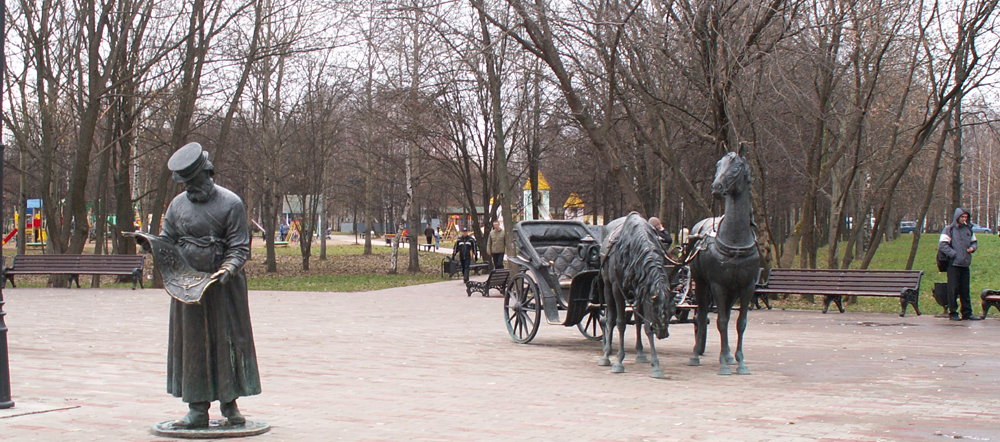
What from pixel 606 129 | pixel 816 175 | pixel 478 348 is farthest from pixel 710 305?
pixel 816 175

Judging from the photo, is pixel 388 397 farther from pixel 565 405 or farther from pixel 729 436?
pixel 729 436

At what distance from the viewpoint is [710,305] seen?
1095 cm

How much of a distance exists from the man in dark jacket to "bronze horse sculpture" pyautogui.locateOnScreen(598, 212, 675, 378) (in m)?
8.45

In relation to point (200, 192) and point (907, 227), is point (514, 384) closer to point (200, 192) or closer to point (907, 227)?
point (200, 192)

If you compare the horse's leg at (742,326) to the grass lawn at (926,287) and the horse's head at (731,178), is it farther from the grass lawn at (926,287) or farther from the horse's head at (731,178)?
the grass lawn at (926,287)

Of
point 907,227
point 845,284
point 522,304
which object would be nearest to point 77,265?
point 522,304

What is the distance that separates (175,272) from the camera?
6555 mm

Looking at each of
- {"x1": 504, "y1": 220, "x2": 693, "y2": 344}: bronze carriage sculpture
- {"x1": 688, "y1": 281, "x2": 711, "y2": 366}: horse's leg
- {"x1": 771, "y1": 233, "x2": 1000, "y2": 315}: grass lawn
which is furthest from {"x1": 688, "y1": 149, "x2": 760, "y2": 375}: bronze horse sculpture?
{"x1": 771, "y1": 233, "x2": 1000, "y2": 315}: grass lawn

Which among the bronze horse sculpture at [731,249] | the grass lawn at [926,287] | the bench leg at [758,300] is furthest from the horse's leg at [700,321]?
the grass lawn at [926,287]

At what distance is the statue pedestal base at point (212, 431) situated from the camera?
648 centimetres

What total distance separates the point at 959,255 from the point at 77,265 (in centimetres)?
1971

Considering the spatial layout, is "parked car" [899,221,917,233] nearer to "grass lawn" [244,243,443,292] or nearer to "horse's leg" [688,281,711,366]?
"grass lawn" [244,243,443,292]

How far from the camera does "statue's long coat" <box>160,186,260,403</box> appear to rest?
654cm

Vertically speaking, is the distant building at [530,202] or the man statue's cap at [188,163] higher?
the distant building at [530,202]
